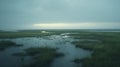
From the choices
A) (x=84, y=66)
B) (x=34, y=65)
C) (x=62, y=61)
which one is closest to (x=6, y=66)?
(x=34, y=65)

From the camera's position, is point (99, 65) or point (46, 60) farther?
point (46, 60)

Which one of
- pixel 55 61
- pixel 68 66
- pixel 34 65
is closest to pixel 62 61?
pixel 55 61

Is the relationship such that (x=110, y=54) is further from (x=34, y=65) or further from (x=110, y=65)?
(x=34, y=65)

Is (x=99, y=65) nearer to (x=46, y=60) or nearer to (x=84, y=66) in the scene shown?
(x=84, y=66)

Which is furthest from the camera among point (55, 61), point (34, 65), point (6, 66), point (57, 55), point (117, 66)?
point (57, 55)

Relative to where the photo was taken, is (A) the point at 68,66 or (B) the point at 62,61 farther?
(B) the point at 62,61

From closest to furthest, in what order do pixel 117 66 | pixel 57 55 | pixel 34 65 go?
pixel 117 66 < pixel 34 65 < pixel 57 55

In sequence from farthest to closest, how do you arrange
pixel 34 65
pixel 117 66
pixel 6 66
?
pixel 6 66, pixel 34 65, pixel 117 66
